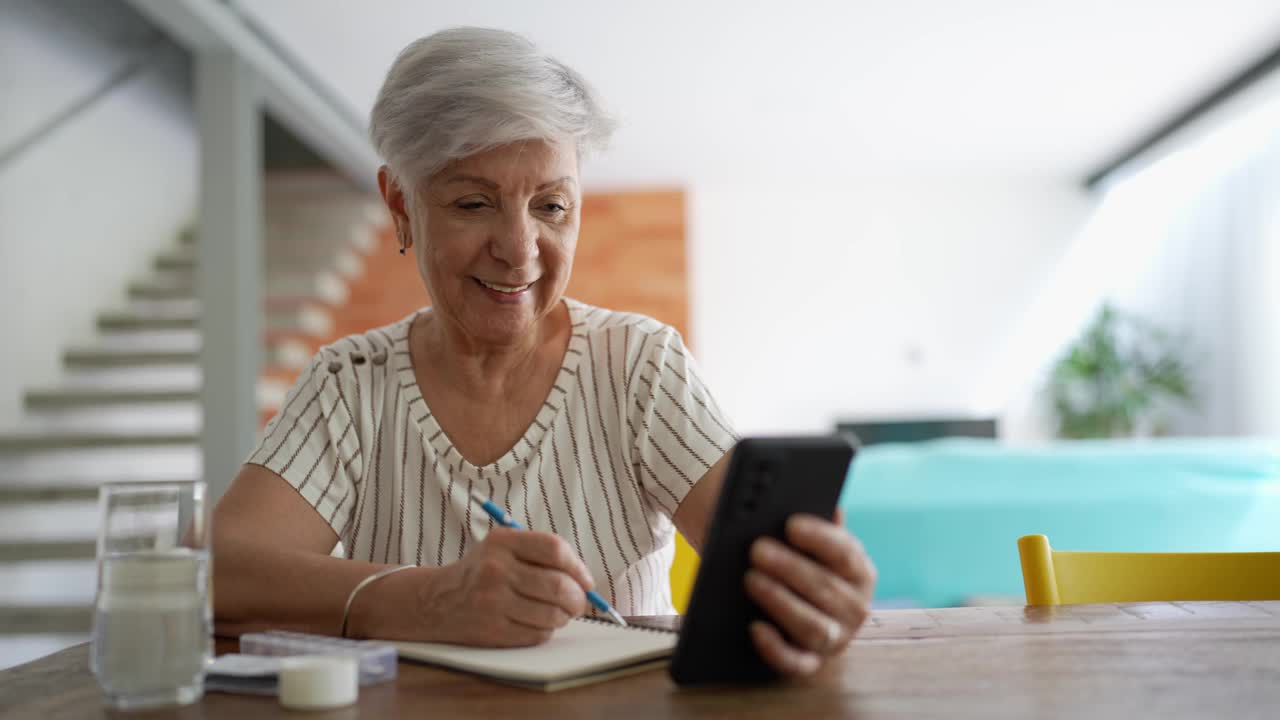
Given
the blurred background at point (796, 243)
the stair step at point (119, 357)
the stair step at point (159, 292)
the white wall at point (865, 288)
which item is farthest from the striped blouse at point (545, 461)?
the white wall at point (865, 288)

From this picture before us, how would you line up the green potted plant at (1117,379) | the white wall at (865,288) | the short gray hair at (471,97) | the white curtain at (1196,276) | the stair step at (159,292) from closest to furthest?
1. the short gray hair at (471,97)
2. the stair step at (159,292)
3. the white curtain at (1196,276)
4. the green potted plant at (1117,379)
5. the white wall at (865,288)

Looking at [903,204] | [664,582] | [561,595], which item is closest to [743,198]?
[903,204]

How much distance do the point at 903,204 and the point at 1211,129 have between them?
2212 mm

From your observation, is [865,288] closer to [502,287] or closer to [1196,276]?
[1196,276]

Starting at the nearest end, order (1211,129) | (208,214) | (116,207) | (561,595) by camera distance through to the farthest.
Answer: (561,595), (208,214), (116,207), (1211,129)

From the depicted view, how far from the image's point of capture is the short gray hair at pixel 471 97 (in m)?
1.14

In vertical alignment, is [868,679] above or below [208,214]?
below

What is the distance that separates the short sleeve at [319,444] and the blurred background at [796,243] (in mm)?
1843

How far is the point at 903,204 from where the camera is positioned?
25.5ft

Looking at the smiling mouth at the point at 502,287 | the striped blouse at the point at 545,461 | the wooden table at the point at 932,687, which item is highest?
the smiling mouth at the point at 502,287

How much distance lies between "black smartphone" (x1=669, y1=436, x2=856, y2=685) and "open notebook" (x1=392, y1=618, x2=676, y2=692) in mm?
38

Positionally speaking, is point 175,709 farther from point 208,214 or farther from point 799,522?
point 208,214

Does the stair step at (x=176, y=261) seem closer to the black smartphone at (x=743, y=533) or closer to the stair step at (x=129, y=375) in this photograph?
the stair step at (x=129, y=375)

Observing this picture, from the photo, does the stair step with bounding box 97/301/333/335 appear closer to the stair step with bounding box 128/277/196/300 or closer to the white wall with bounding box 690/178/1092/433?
the stair step with bounding box 128/277/196/300
